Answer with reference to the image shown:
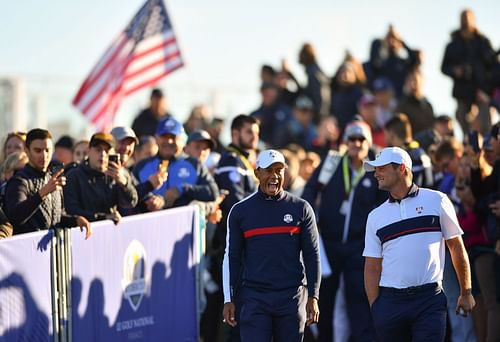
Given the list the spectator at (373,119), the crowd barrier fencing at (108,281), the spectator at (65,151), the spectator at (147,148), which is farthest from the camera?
the spectator at (373,119)

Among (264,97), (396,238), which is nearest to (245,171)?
(396,238)

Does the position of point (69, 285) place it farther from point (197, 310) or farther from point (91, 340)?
point (197, 310)

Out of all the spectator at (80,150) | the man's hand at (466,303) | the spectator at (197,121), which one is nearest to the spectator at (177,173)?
the spectator at (80,150)

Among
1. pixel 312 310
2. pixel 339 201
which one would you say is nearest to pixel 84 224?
pixel 312 310

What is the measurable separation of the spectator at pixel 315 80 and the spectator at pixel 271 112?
0.57 m

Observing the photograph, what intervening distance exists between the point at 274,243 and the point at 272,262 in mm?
173

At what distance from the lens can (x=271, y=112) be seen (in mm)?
21438

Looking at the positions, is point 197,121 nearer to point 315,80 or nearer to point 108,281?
point 315,80

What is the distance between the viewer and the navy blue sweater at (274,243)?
11.1 meters

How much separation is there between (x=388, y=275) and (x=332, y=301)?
13.6 feet

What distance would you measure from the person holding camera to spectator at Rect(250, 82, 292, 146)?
9549 millimetres

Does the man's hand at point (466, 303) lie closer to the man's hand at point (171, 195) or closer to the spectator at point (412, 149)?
the spectator at point (412, 149)

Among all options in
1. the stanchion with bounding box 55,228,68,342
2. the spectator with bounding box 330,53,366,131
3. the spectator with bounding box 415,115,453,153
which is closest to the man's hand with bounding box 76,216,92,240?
the stanchion with bounding box 55,228,68,342

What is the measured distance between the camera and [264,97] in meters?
21.5
